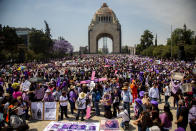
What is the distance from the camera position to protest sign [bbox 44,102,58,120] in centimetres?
751

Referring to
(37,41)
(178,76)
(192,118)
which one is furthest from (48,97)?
(37,41)

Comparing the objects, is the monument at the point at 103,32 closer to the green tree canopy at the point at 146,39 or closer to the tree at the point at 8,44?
the green tree canopy at the point at 146,39

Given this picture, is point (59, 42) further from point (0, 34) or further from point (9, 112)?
point (9, 112)

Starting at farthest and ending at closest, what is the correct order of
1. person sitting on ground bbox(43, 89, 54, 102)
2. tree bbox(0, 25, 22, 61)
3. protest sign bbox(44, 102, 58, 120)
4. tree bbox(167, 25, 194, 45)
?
tree bbox(167, 25, 194, 45) → tree bbox(0, 25, 22, 61) → person sitting on ground bbox(43, 89, 54, 102) → protest sign bbox(44, 102, 58, 120)

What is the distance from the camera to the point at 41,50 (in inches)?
1975

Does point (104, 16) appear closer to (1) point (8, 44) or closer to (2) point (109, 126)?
(1) point (8, 44)

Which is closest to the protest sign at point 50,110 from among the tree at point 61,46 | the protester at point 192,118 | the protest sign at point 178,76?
the protester at point 192,118

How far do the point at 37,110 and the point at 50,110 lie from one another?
621 mm

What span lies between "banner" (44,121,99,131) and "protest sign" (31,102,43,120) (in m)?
0.88

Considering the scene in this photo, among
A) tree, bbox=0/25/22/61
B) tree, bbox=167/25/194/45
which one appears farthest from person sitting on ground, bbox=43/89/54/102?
tree, bbox=167/25/194/45

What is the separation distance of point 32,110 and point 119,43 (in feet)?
225

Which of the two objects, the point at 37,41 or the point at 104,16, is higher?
the point at 104,16

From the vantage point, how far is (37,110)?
7660mm

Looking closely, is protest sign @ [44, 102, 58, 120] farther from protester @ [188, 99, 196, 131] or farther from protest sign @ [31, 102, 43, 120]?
protester @ [188, 99, 196, 131]
